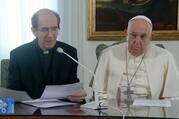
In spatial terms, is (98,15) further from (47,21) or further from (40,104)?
(40,104)

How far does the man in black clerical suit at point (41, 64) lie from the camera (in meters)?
2.78

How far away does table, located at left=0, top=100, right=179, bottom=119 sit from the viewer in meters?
1.84

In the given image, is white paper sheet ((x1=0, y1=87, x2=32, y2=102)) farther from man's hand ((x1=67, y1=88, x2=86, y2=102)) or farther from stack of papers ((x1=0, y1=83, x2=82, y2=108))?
man's hand ((x1=67, y1=88, x2=86, y2=102))

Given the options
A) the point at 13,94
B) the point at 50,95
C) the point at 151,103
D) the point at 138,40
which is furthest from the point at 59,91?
the point at 138,40

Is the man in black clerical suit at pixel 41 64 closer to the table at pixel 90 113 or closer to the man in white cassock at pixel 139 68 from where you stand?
the man in white cassock at pixel 139 68

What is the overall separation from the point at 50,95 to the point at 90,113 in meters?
0.40

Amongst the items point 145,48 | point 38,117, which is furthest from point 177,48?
point 38,117

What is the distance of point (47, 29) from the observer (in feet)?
9.30

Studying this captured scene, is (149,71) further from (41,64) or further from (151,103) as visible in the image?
(41,64)

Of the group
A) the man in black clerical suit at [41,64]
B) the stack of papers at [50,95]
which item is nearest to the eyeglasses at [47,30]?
the man in black clerical suit at [41,64]

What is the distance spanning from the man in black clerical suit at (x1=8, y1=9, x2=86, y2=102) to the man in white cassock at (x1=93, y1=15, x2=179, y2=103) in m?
0.26

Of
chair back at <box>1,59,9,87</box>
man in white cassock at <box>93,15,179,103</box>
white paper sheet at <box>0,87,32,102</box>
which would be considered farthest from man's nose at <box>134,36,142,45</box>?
chair back at <box>1,59,9,87</box>

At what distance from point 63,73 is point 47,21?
41cm

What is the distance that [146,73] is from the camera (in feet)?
9.28
